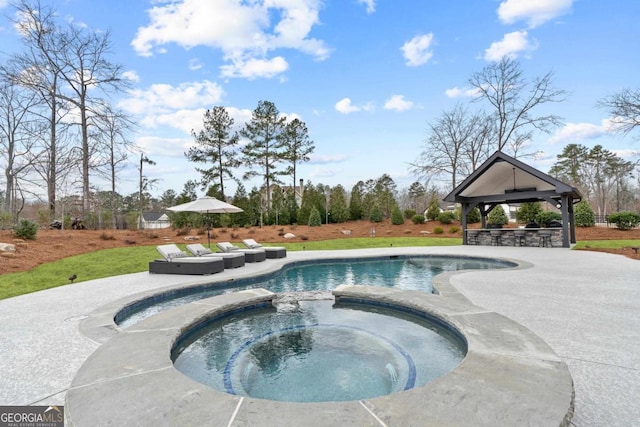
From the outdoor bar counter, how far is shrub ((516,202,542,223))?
799cm

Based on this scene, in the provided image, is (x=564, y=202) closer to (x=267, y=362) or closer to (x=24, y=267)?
(x=267, y=362)

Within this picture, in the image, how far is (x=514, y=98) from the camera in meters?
24.5

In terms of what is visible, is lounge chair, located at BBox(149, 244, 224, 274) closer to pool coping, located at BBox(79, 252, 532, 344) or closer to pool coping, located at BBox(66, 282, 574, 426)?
pool coping, located at BBox(79, 252, 532, 344)

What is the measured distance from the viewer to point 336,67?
53.7 feet

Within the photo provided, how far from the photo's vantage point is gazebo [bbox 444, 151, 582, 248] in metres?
13.5

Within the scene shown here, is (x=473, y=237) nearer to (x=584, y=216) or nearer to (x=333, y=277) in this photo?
(x=584, y=216)

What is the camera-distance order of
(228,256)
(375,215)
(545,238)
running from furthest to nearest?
(375,215) → (545,238) → (228,256)

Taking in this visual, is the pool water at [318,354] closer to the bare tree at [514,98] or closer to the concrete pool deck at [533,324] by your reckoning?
the concrete pool deck at [533,324]

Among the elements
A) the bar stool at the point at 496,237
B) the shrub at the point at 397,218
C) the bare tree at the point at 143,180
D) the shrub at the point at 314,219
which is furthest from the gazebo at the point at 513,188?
the bare tree at the point at 143,180

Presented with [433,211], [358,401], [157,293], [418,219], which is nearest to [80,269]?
[157,293]

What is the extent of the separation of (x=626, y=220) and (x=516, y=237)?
951 centimetres

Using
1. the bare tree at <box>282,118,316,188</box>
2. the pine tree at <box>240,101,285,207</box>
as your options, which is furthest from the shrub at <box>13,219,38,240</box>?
the bare tree at <box>282,118,316,188</box>

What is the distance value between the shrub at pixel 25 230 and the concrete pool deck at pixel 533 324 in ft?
26.6

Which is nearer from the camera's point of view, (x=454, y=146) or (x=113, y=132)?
(x=113, y=132)
